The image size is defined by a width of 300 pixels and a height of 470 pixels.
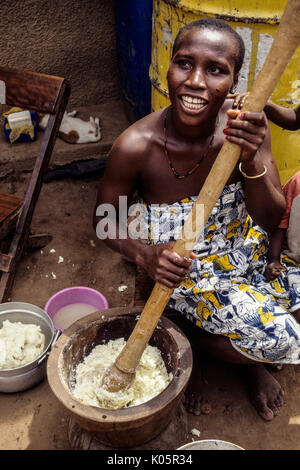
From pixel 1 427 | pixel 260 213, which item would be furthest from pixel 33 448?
pixel 260 213

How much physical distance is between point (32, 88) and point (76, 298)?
135 cm

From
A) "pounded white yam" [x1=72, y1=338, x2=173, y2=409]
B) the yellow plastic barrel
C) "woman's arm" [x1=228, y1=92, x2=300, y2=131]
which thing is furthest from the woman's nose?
"pounded white yam" [x1=72, y1=338, x2=173, y2=409]

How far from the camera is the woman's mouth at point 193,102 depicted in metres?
1.71

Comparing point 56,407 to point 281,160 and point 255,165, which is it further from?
point 281,160

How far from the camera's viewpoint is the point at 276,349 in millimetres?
2029

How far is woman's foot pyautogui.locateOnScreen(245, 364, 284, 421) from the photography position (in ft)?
7.59

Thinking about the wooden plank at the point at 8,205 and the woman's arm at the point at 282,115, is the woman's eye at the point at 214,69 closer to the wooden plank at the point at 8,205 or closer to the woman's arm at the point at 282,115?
the woman's arm at the point at 282,115

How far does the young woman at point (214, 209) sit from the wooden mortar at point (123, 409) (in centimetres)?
27

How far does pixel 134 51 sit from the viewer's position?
385 cm

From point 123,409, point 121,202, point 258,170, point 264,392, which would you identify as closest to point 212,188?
point 258,170

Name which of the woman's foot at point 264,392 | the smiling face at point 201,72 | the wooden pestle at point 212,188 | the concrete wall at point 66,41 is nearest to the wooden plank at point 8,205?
the wooden pestle at point 212,188

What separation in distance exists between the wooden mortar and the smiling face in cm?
94

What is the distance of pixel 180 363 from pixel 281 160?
1717mm

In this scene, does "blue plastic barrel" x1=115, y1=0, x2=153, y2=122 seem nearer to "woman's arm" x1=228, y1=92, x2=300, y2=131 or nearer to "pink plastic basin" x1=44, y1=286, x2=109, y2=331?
"woman's arm" x1=228, y1=92, x2=300, y2=131
